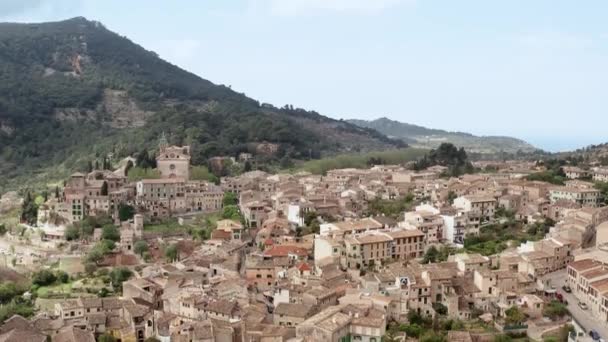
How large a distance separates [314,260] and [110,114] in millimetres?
53421

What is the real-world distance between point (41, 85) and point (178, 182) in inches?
2015

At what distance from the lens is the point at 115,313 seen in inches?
981

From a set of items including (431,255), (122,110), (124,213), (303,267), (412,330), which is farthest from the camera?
(122,110)

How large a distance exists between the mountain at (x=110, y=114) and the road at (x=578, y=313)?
2887cm

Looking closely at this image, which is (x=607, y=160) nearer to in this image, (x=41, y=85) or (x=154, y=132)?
(x=154, y=132)

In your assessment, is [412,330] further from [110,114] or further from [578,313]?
[110,114]

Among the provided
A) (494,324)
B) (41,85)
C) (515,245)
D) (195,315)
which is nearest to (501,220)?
(515,245)

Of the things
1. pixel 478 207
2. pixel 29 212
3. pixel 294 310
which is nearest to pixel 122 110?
pixel 29 212

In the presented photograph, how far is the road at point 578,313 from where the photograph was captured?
21875 millimetres

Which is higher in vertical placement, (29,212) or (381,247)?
(381,247)

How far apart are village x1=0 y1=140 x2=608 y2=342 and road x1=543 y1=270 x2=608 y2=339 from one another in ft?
0.24

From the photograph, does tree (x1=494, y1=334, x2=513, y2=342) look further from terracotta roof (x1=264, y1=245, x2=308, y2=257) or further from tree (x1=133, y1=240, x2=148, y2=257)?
tree (x1=133, y1=240, x2=148, y2=257)

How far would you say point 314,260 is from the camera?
28.2m

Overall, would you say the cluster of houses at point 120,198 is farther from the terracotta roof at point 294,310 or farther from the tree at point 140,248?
the terracotta roof at point 294,310
